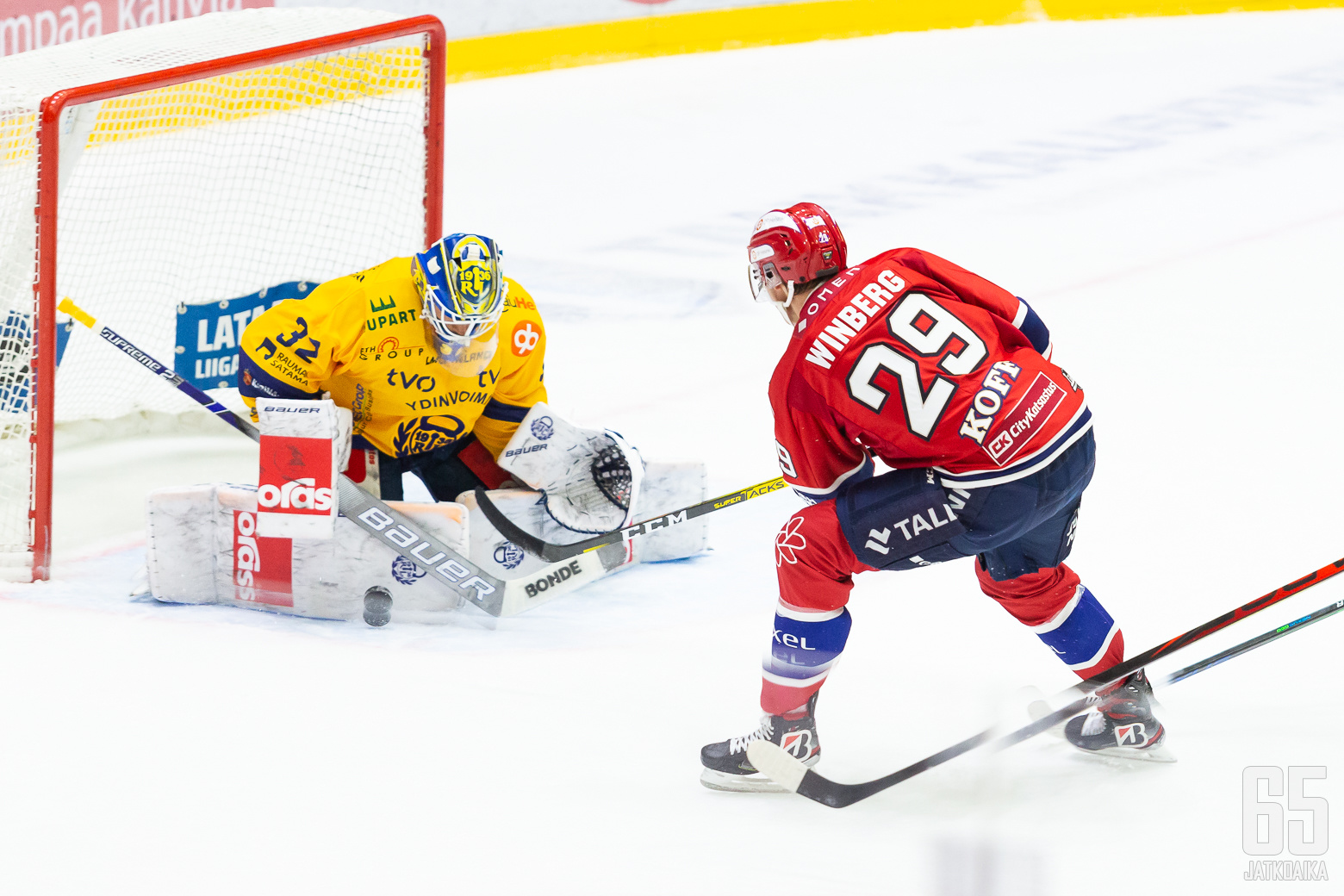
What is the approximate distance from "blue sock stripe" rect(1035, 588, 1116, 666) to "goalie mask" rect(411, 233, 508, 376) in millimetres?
1317

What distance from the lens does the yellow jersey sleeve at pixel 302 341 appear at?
127 inches

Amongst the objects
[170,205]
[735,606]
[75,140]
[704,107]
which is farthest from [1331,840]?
[704,107]

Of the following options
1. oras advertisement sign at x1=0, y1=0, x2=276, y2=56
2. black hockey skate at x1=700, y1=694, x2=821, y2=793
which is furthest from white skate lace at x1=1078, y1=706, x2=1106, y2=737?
oras advertisement sign at x1=0, y1=0, x2=276, y2=56

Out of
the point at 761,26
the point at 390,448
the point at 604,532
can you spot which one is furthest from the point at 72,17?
the point at 604,532

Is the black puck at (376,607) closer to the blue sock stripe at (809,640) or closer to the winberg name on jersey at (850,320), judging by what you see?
the blue sock stripe at (809,640)

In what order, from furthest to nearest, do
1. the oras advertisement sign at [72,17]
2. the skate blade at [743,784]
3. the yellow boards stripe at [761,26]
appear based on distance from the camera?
1. the yellow boards stripe at [761,26]
2. the oras advertisement sign at [72,17]
3. the skate blade at [743,784]

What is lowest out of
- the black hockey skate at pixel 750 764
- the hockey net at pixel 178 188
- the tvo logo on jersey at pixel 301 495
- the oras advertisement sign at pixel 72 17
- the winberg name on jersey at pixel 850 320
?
the black hockey skate at pixel 750 764

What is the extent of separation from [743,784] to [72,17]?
5371mm

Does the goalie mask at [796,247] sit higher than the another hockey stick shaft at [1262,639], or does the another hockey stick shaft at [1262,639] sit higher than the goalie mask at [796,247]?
the goalie mask at [796,247]

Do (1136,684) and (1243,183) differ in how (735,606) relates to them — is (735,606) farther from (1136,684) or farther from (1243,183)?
(1243,183)

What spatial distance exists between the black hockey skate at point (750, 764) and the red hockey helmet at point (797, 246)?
0.68 m

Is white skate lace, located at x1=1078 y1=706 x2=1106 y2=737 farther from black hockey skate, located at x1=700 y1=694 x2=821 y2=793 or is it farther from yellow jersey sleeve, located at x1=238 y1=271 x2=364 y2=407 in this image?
yellow jersey sleeve, located at x1=238 y1=271 x2=364 y2=407

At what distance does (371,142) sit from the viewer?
4543 millimetres

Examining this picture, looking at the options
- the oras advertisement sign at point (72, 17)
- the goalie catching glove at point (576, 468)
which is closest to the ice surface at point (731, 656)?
the goalie catching glove at point (576, 468)
